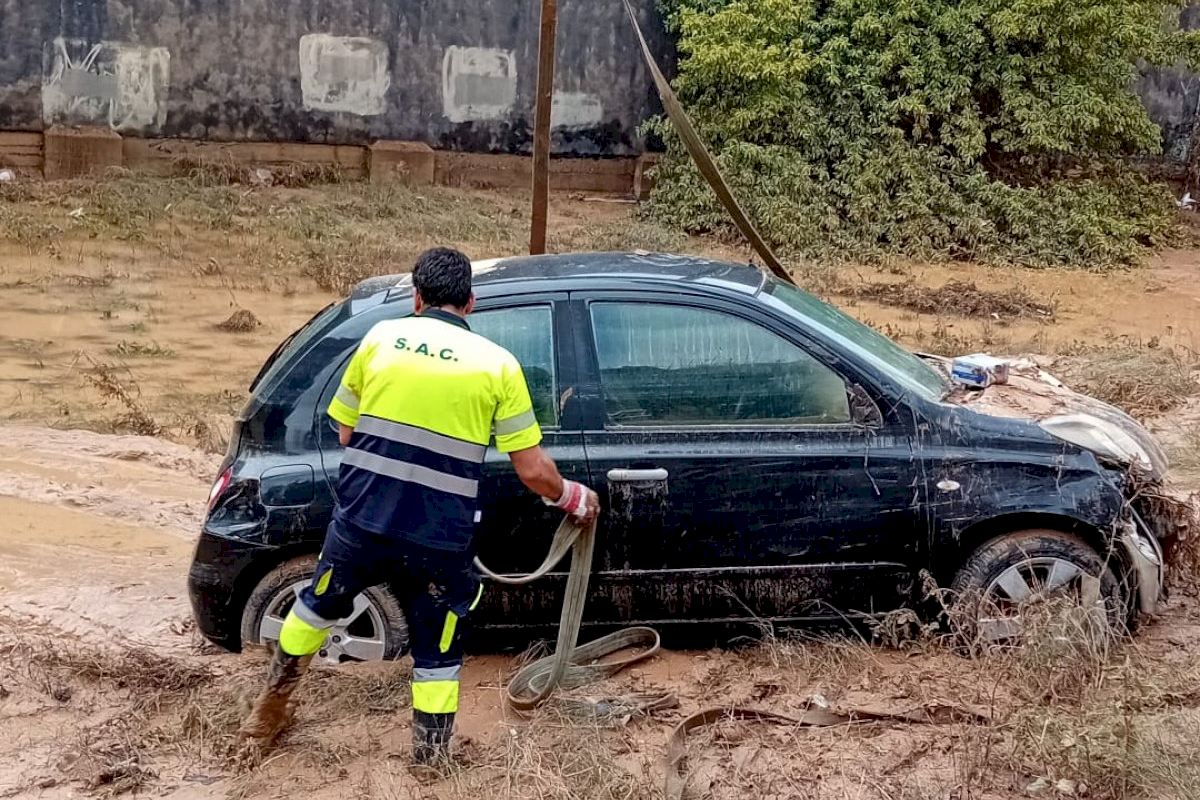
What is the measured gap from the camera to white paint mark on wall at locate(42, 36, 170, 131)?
610 inches

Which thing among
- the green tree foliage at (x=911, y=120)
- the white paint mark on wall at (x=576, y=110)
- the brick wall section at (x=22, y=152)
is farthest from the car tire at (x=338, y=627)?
the white paint mark on wall at (x=576, y=110)

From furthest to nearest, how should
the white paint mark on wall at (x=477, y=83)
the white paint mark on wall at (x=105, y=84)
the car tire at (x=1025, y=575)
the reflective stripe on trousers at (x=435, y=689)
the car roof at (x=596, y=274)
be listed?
the white paint mark on wall at (x=477, y=83) → the white paint mark on wall at (x=105, y=84) → the car roof at (x=596, y=274) → the car tire at (x=1025, y=575) → the reflective stripe on trousers at (x=435, y=689)

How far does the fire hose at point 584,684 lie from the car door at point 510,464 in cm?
8

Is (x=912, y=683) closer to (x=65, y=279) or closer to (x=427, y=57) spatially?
(x=65, y=279)

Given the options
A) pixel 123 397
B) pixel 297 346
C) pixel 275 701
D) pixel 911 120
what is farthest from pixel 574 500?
pixel 911 120

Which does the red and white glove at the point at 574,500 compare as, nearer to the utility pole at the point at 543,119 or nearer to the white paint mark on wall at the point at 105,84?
the utility pole at the point at 543,119

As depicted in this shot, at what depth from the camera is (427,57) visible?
16797mm

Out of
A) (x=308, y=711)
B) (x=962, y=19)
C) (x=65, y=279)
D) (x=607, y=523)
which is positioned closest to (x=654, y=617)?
(x=607, y=523)

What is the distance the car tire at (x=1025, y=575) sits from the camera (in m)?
4.75

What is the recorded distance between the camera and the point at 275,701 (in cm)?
414

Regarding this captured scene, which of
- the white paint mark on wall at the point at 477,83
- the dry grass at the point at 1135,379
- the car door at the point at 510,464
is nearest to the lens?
the car door at the point at 510,464

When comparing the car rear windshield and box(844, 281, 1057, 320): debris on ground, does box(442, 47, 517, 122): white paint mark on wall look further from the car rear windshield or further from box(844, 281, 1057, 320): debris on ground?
the car rear windshield

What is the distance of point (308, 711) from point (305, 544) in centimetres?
59

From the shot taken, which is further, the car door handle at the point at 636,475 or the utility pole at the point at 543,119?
the utility pole at the point at 543,119
